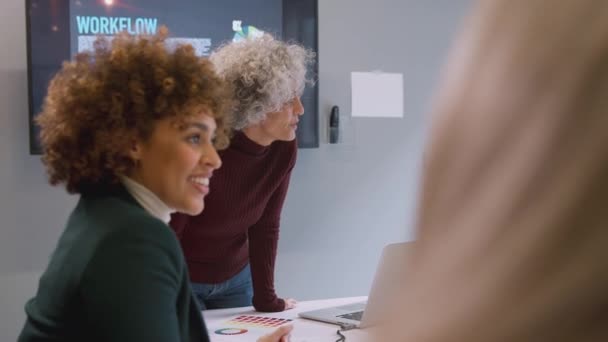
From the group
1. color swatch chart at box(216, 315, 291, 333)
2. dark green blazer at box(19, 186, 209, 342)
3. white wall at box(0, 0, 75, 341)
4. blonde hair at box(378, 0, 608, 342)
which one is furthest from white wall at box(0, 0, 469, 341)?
blonde hair at box(378, 0, 608, 342)

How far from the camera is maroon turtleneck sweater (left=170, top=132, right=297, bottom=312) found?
2107mm

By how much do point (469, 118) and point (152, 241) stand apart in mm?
872

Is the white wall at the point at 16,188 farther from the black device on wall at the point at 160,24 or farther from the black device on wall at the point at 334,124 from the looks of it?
the black device on wall at the point at 334,124

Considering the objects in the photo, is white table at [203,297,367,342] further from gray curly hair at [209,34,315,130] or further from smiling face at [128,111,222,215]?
gray curly hair at [209,34,315,130]

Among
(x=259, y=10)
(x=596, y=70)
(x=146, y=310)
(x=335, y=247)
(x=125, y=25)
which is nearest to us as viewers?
(x=596, y=70)

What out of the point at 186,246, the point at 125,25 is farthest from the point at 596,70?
the point at 125,25

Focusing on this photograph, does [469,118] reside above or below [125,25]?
below

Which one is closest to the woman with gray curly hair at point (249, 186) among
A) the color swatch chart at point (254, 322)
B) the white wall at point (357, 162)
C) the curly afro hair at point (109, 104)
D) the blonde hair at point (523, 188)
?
the color swatch chart at point (254, 322)

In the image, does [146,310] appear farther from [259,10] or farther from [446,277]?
[259,10]

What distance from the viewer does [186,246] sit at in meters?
2.15

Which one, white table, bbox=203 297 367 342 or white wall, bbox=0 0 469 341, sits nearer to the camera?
white table, bbox=203 297 367 342

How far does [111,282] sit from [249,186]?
1114mm

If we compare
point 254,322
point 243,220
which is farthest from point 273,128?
point 254,322

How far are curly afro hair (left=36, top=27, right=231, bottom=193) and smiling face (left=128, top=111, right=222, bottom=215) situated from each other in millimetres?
19
